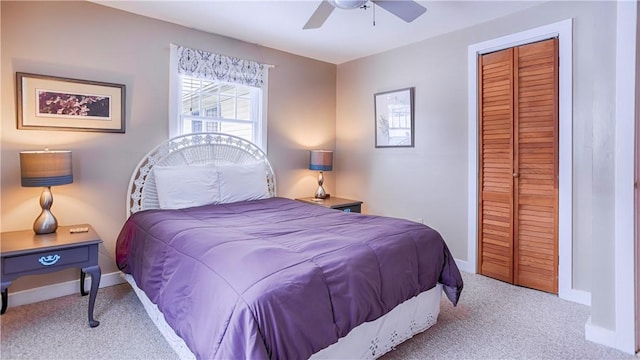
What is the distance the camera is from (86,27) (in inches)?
116

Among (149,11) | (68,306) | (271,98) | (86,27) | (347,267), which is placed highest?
(149,11)

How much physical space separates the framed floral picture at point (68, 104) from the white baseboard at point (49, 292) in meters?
1.32

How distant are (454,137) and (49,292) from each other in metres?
4.04

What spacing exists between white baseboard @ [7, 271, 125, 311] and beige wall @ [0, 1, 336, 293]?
2.0 inches

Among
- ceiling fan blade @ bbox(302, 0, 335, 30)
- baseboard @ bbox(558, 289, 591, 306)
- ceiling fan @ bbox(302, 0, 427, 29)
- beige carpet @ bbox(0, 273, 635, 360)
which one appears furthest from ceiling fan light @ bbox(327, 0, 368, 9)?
baseboard @ bbox(558, 289, 591, 306)

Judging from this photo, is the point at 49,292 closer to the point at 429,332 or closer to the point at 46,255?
the point at 46,255

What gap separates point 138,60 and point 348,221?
2.53 metres

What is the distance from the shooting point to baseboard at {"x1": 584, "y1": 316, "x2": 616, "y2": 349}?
214 cm

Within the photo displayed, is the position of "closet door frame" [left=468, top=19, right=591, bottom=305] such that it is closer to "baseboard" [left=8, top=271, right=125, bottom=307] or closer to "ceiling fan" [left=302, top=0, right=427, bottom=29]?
"ceiling fan" [left=302, top=0, right=427, bottom=29]

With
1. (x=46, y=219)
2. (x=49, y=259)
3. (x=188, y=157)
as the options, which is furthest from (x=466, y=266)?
(x=46, y=219)

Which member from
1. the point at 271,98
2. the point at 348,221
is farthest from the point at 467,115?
the point at 271,98

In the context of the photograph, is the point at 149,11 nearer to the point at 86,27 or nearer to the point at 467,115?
the point at 86,27

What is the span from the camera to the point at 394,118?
13.7ft

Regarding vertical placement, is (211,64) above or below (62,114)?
above
